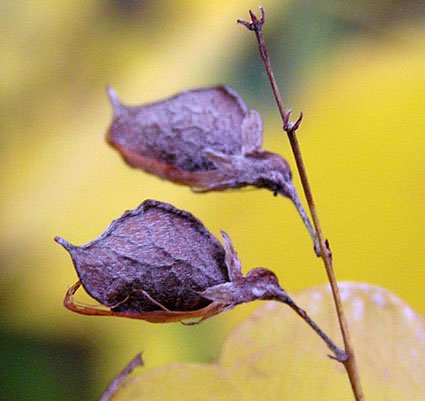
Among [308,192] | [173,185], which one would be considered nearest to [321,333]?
[308,192]

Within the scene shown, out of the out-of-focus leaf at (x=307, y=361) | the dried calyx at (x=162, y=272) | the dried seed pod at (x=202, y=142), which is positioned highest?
the dried seed pod at (x=202, y=142)

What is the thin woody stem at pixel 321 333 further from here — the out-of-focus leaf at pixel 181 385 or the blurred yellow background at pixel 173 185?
the blurred yellow background at pixel 173 185

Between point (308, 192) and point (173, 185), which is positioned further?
point (173, 185)

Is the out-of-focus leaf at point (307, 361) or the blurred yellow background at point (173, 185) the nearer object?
the out-of-focus leaf at point (307, 361)

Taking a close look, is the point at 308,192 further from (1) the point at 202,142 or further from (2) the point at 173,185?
(2) the point at 173,185

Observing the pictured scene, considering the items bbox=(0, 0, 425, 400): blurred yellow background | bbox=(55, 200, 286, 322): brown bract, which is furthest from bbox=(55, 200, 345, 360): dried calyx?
bbox=(0, 0, 425, 400): blurred yellow background

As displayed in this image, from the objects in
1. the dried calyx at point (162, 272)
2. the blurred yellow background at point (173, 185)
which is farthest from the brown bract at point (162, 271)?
the blurred yellow background at point (173, 185)

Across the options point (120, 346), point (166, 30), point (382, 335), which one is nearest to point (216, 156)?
point (382, 335)
